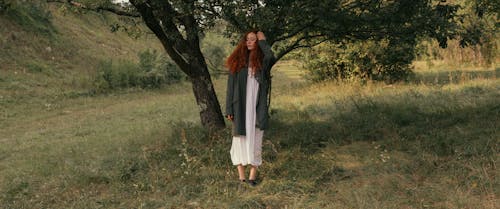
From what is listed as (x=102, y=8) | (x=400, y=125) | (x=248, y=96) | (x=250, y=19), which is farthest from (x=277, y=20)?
(x=400, y=125)

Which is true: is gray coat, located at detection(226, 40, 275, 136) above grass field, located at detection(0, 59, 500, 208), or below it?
above

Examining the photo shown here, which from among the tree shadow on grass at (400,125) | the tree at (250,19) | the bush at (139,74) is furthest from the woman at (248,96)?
the bush at (139,74)

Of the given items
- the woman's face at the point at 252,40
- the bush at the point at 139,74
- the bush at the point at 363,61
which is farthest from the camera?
the bush at the point at 139,74

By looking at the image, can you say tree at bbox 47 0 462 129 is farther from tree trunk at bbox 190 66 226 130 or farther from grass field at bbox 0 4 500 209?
grass field at bbox 0 4 500 209

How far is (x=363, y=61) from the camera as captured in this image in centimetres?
1553

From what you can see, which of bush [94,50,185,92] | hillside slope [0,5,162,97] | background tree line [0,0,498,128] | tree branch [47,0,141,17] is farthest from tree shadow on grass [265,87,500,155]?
bush [94,50,185,92]

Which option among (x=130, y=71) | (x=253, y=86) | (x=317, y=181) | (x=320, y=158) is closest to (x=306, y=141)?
(x=320, y=158)

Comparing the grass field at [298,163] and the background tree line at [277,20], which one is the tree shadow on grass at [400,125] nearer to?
the grass field at [298,163]

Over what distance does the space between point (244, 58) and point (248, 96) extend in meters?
0.46

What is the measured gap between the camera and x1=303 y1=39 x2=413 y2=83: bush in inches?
596

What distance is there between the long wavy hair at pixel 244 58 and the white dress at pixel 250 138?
0.11 m

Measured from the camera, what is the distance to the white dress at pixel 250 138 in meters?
5.20

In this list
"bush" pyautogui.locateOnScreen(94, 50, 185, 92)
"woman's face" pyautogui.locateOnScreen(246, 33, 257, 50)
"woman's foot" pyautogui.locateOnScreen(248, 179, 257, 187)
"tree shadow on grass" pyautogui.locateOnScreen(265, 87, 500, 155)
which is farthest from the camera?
"bush" pyautogui.locateOnScreen(94, 50, 185, 92)

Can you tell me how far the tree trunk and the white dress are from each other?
84.3 inches
